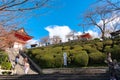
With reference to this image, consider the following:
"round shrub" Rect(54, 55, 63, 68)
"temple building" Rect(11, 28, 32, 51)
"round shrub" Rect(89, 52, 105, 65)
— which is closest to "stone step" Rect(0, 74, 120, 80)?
"temple building" Rect(11, 28, 32, 51)

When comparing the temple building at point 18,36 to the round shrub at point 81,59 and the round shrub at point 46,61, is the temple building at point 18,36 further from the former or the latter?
the round shrub at point 81,59

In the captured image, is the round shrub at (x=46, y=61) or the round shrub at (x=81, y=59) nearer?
the round shrub at (x=81, y=59)

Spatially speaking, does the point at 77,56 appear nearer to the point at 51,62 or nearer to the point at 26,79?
the point at 51,62

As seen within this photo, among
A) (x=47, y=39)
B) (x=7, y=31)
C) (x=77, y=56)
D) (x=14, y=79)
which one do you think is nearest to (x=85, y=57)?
(x=77, y=56)

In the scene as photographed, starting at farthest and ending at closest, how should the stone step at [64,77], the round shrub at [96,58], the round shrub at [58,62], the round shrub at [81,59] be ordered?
the round shrub at [58,62] → the round shrub at [96,58] → the round shrub at [81,59] → the stone step at [64,77]

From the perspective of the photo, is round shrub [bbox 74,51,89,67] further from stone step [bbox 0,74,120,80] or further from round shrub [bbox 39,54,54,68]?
Answer: stone step [bbox 0,74,120,80]

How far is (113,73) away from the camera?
55.1ft

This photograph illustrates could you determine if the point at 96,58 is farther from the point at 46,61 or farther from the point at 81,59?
the point at 46,61

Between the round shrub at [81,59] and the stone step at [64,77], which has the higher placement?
the round shrub at [81,59]

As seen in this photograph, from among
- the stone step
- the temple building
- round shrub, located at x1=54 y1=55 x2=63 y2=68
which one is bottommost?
the stone step

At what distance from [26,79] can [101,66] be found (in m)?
12.0

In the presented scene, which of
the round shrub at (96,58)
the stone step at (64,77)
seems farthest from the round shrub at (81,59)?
the stone step at (64,77)

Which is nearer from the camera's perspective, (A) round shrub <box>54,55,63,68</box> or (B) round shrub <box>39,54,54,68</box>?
(A) round shrub <box>54,55,63,68</box>

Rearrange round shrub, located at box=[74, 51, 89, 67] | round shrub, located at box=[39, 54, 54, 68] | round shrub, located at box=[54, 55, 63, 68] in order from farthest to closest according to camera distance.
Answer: round shrub, located at box=[39, 54, 54, 68] < round shrub, located at box=[54, 55, 63, 68] < round shrub, located at box=[74, 51, 89, 67]
